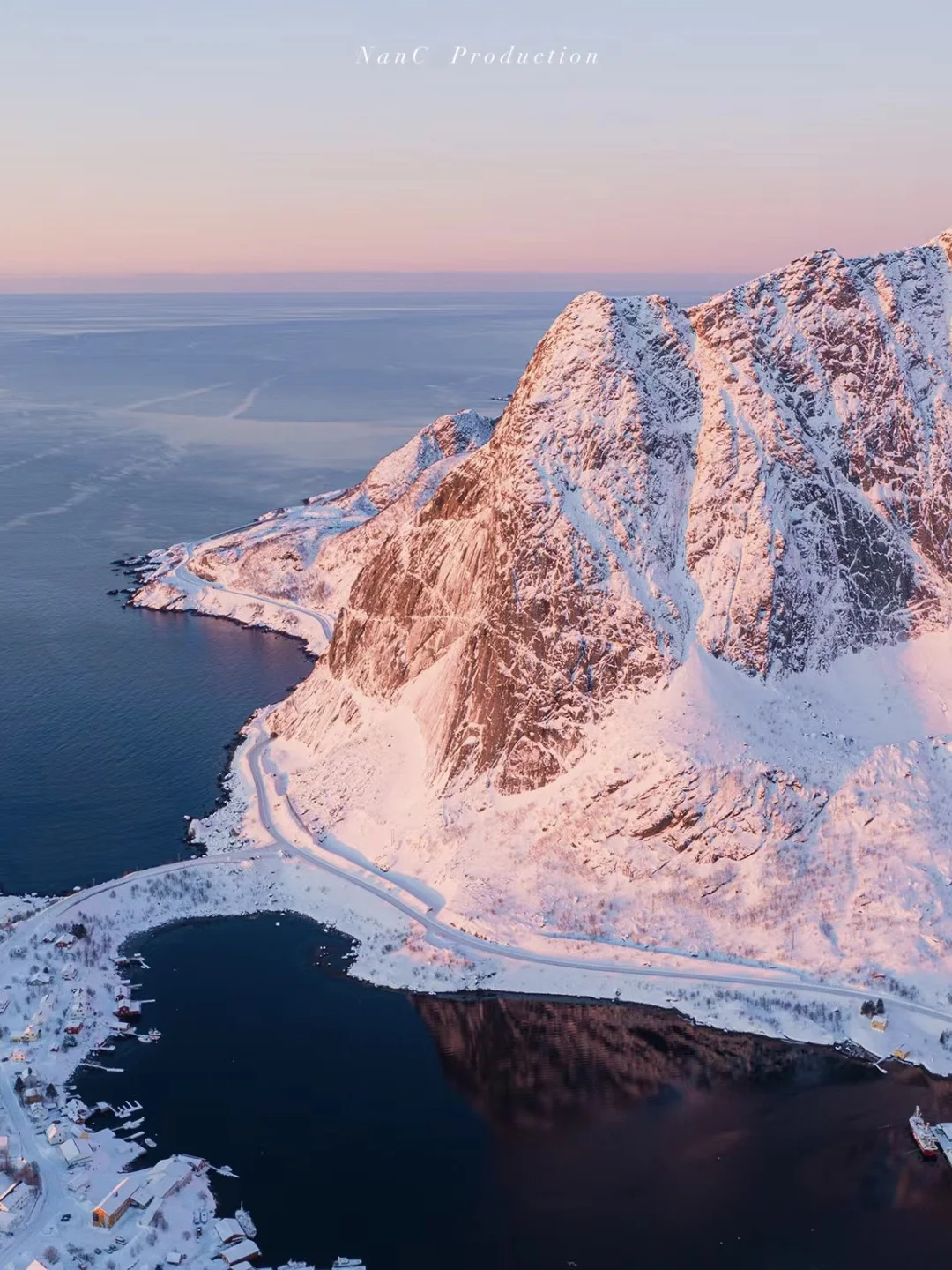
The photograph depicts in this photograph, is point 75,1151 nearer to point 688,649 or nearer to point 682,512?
point 688,649

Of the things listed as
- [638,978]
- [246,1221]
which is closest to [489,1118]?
[246,1221]

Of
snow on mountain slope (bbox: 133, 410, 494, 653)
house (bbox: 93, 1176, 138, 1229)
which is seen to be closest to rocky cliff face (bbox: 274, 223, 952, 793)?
house (bbox: 93, 1176, 138, 1229)

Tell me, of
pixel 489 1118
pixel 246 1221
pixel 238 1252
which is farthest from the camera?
pixel 489 1118

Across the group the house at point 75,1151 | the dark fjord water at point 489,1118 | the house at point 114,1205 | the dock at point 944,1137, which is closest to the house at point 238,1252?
the dark fjord water at point 489,1118

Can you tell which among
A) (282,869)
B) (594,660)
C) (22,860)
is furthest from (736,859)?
(22,860)

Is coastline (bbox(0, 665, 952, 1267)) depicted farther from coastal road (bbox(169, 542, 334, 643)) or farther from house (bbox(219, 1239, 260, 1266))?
coastal road (bbox(169, 542, 334, 643))

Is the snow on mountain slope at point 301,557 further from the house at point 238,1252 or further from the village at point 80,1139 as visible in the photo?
the house at point 238,1252

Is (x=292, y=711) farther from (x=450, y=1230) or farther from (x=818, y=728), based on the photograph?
(x=450, y=1230)
